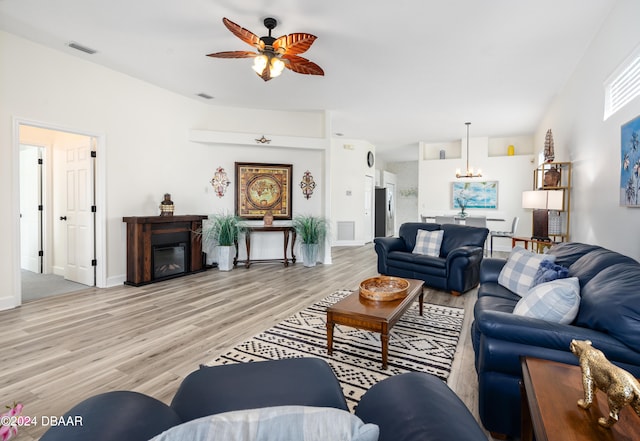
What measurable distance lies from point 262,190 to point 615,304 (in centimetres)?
546

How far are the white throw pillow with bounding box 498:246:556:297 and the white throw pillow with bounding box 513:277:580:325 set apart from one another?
85 cm

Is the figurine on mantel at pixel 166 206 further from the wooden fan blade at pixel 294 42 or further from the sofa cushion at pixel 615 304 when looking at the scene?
the sofa cushion at pixel 615 304

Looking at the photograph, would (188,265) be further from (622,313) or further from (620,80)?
(620,80)

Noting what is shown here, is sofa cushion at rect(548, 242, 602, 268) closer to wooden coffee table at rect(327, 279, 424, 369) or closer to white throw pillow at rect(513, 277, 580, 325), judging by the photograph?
white throw pillow at rect(513, 277, 580, 325)

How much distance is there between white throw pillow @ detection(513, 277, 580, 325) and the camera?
66.4 inches

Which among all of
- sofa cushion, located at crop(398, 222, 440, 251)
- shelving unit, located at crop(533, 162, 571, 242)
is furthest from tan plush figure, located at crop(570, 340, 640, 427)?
shelving unit, located at crop(533, 162, 571, 242)

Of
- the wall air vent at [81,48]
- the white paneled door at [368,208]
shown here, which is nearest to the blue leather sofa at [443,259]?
the white paneled door at [368,208]

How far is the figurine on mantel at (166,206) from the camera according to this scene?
5051 mm

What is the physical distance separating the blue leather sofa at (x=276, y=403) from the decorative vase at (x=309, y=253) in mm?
4516

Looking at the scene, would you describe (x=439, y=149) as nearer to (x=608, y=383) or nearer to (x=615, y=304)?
(x=615, y=304)

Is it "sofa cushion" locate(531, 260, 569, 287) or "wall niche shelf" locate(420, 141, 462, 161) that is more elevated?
"wall niche shelf" locate(420, 141, 462, 161)

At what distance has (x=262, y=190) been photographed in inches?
246

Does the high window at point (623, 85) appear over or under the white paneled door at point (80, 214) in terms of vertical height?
over

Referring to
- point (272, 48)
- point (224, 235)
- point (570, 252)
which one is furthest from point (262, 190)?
point (570, 252)
